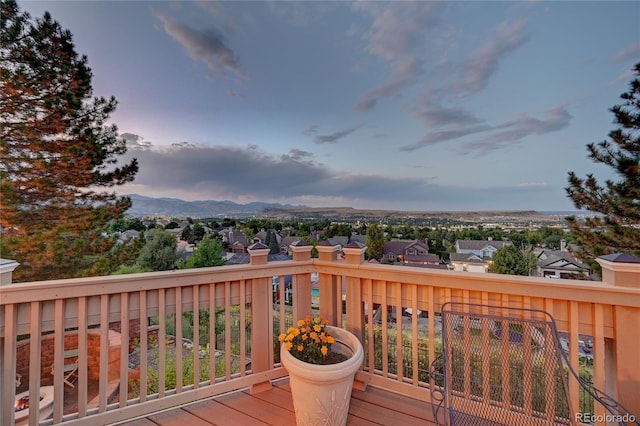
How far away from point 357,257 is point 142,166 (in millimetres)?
5651

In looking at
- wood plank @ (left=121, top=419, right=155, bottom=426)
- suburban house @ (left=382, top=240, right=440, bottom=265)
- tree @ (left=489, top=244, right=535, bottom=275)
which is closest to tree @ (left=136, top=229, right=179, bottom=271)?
wood plank @ (left=121, top=419, right=155, bottom=426)

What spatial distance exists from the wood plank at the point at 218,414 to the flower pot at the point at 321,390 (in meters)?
0.46

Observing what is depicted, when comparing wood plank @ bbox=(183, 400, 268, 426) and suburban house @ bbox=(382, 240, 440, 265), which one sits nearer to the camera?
wood plank @ bbox=(183, 400, 268, 426)

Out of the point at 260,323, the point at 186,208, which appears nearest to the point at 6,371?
the point at 260,323

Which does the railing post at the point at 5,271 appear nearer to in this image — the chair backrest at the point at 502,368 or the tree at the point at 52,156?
the chair backrest at the point at 502,368

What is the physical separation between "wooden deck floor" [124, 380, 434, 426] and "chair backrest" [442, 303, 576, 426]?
366 mm

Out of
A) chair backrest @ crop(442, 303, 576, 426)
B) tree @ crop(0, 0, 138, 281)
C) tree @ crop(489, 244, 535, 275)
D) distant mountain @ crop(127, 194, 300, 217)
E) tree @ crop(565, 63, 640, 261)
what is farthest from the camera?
tree @ crop(565, 63, 640, 261)

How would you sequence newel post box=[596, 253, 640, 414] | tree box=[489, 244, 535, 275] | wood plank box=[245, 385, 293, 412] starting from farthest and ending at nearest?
tree box=[489, 244, 535, 275], wood plank box=[245, 385, 293, 412], newel post box=[596, 253, 640, 414]

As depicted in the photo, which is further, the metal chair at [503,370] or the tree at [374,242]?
the tree at [374,242]

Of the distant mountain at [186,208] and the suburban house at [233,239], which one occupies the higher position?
the distant mountain at [186,208]

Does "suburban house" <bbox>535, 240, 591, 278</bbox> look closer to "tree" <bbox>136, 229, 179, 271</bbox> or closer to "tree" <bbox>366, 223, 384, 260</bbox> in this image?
"tree" <bbox>366, 223, 384, 260</bbox>

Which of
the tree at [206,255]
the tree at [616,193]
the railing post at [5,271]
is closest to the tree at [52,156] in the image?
the tree at [206,255]

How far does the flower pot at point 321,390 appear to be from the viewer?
150 cm

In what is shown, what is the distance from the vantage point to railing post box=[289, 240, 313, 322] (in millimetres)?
2311
